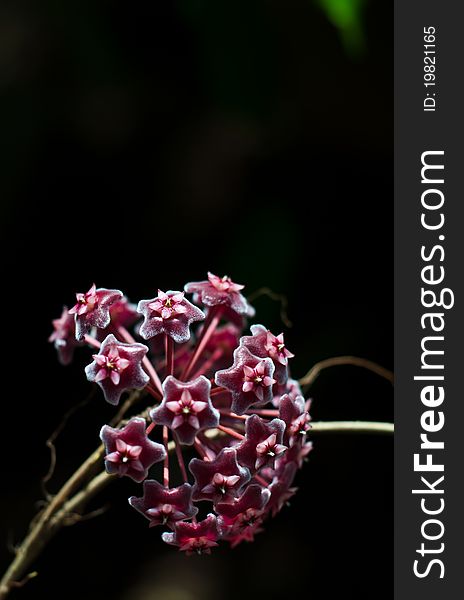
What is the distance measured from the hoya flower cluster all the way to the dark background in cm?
235

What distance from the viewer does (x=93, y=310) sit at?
1.88 m

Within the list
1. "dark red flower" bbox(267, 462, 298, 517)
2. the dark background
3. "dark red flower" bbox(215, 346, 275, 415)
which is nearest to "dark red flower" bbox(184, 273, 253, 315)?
"dark red flower" bbox(215, 346, 275, 415)

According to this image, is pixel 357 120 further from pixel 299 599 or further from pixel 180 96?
pixel 299 599

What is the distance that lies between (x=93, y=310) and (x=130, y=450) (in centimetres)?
33

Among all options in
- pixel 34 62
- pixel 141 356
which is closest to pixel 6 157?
pixel 34 62

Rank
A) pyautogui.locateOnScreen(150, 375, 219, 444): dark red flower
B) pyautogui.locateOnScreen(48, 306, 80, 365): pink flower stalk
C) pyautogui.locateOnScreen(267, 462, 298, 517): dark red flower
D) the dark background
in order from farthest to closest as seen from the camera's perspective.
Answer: the dark background < pyautogui.locateOnScreen(48, 306, 80, 365): pink flower stalk < pyautogui.locateOnScreen(267, 462, 298, 517): dark red flower < pyautogui.locateOnScreen(150, 375, 219, 444): dark red flower

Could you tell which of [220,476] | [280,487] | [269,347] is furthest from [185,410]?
[280,487]

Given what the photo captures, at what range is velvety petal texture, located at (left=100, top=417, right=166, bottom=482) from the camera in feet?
5.65

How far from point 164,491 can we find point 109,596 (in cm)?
374

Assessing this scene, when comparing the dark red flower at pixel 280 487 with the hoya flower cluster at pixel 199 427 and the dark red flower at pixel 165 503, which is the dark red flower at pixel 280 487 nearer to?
the hoya flower cluster at pixel 199 427

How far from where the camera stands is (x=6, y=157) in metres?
4.30

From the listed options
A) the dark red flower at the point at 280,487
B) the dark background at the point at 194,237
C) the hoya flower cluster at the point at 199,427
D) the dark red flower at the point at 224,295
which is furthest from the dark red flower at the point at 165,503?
the dark background at the point at 194,237

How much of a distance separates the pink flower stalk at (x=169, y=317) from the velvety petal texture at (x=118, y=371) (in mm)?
76

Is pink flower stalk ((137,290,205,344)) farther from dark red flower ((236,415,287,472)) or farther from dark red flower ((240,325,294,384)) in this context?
dark red flower ((236,415,287,472))
